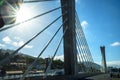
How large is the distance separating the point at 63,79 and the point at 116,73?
19664 mm

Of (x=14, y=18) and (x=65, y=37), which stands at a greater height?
(x=65, y=37)

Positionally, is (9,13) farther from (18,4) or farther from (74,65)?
(74,65)

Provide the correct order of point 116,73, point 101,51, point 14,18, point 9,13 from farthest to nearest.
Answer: point 101,51
point 116,73
point 14,18
point 9,13

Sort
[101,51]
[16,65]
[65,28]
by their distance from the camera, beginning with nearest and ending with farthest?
[65,28] → [16,65] → [101,51]

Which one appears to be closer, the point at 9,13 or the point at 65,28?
the point at 9,13

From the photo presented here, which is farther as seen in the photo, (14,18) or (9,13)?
(14,18)

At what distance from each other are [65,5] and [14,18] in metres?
14.8

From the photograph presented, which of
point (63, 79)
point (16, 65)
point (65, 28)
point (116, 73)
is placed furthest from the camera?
point (16, 65)

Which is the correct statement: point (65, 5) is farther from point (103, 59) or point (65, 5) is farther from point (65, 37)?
point (103, 59)

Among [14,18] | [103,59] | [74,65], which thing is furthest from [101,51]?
[14,18]

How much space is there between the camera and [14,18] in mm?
7152

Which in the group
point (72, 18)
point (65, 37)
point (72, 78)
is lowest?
point (72, 78)

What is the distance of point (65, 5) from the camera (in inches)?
851

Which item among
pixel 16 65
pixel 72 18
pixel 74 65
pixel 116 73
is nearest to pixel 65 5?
pixel 72 18
